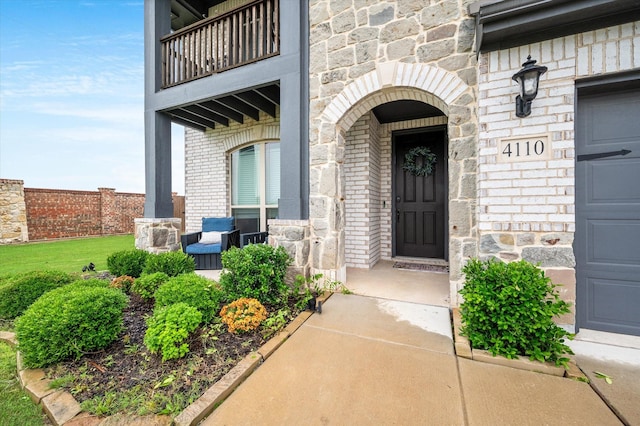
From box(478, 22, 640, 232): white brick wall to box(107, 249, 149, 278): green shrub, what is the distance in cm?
424

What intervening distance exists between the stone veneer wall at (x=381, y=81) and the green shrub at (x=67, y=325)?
6.75 feet

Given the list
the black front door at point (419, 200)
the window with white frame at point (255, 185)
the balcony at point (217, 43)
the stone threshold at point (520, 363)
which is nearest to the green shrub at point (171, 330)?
the stone threshold at point (520, 363)

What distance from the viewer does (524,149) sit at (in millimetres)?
2121

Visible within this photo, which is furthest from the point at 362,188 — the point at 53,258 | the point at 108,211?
the point at 108,211

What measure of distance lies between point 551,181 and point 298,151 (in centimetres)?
252

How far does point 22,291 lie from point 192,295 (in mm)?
1884

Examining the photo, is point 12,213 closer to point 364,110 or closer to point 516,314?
point 364,110

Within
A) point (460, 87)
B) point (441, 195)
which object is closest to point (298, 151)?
point (460, 87)

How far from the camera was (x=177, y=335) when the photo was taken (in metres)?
1.72

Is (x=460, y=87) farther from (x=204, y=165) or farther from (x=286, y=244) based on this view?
(x=204, y=165)

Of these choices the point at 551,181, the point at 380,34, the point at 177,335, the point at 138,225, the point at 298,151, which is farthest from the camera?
the point at 138,225

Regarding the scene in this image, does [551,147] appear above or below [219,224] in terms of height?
above

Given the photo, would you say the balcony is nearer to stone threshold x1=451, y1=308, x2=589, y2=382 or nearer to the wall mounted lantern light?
the wall mounted lantern light

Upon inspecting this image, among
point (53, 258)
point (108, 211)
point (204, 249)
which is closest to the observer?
point (204, 249)
